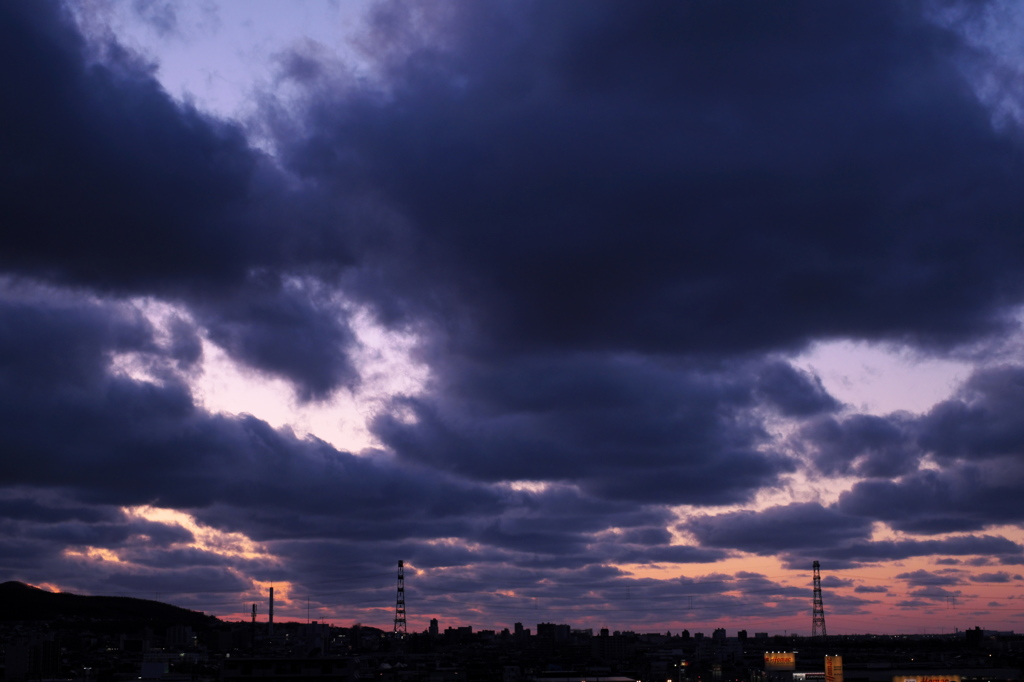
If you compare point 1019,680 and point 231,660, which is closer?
point 231,660

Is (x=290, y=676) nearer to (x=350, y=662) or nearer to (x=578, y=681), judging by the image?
(x=350, y=662)

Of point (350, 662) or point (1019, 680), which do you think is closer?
point (350, 662)

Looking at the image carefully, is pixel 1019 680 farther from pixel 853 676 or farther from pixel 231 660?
pixel 231 660

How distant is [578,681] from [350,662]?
84789 millimetres

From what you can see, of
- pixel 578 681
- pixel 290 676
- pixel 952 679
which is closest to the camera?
pixel 290 676

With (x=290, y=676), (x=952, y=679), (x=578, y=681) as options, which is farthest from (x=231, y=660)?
(x=952, y=679)

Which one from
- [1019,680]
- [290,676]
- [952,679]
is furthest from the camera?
[1019,680]

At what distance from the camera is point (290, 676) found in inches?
4771

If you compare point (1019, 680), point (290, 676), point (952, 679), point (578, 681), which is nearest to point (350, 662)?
point (290, 676)

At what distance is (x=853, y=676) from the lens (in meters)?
185

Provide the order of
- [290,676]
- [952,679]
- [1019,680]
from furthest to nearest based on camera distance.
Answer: [1019,680]
[952,679]
[290,676]

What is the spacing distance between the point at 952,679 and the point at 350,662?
100716 millimetres

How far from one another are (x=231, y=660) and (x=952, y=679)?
115 metres

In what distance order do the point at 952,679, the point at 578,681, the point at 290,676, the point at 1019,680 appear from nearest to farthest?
the point at 290,676
the point at 952,679
the point at 1019,680
the point at 578,681
